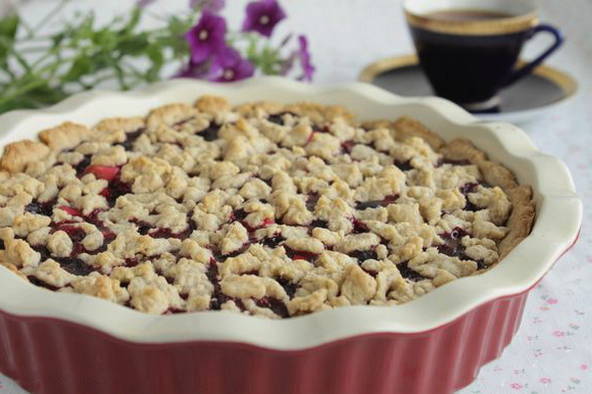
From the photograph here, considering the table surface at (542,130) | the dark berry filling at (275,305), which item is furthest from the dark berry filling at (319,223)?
the table surface at (542,130)

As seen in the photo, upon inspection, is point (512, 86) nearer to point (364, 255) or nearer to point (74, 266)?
point (364, 255)

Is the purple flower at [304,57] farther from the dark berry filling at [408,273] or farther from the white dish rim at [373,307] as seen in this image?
the dark berry filling at [408,273]

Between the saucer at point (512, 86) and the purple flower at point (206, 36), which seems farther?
the saucer at point (512, 86)

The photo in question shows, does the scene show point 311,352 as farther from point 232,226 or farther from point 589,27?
point 589,27

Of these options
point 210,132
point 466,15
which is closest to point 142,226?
point 210,132

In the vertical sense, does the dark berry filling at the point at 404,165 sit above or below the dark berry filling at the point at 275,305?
below

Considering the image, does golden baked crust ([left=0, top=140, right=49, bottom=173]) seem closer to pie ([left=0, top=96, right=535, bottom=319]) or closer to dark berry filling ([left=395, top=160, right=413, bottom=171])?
pie ([left=0, top=96, right=535, bottom=319])

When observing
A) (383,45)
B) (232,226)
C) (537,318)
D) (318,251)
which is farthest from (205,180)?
(383,45)

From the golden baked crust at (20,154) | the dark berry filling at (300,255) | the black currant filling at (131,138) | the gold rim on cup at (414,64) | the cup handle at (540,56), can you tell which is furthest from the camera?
the gold rim on cup at (414,64)
